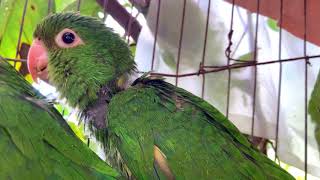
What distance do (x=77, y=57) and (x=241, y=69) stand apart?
571mm

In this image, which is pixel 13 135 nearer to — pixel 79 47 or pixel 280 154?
pixel 79 47

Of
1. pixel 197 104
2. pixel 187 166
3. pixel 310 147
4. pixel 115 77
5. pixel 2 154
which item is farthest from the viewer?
pixel 310 147

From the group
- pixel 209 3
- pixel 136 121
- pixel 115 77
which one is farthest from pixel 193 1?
pixel 136 121

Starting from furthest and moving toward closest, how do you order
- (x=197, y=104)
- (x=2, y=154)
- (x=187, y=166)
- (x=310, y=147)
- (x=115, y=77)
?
(x=310, y=147) < (x=115, y=77) < (x=197, y=104) < (x=187, y=166) < (x=2, y=154)

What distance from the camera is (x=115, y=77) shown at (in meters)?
1.21

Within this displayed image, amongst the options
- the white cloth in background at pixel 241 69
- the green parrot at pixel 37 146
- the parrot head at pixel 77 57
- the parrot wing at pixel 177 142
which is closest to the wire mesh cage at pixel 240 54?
the white cloth in background at pixel 241 69

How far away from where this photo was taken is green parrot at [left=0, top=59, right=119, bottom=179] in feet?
2.26

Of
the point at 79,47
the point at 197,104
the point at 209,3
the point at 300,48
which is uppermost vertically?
the point at 209,3

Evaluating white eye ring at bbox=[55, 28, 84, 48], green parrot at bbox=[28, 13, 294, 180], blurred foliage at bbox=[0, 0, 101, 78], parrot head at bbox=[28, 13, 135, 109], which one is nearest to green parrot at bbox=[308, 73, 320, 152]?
green parrot at bbox=[28, 13, 294, 180]

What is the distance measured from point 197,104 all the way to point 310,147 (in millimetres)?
554

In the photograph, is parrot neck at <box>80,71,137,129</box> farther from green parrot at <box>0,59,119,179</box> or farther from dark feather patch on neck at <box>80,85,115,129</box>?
green parrot at <box>0,59,119,179</box>

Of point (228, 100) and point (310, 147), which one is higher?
point (228, 100)

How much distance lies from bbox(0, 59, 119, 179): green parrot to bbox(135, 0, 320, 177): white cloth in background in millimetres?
747

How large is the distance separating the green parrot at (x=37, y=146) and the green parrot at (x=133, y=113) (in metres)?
0.23
